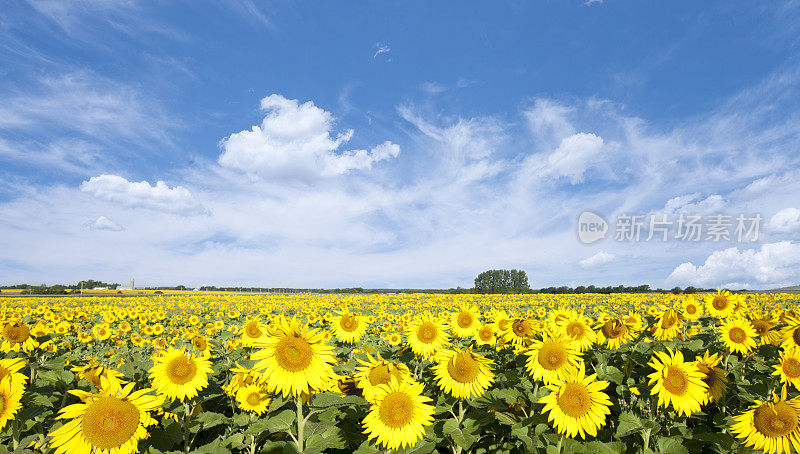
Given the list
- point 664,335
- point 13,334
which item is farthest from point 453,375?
point 13,334

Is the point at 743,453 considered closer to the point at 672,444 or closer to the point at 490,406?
the point at 672,444

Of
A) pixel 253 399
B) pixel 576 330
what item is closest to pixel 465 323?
pixel 576 330

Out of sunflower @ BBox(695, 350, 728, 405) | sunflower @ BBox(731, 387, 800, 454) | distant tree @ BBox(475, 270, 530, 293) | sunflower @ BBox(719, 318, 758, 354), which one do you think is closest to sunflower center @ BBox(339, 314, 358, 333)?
sunflower @ BBox(695, 350, 728, 405)

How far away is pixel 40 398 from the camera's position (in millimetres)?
4270

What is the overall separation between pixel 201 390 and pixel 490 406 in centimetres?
359

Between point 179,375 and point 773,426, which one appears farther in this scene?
point 179,375

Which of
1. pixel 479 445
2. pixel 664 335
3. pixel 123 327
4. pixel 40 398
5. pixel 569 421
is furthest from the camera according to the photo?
pixel 123 327

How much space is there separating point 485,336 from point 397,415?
3109 millimetres

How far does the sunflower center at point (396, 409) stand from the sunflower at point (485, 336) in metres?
2.90

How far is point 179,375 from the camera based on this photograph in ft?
14.2

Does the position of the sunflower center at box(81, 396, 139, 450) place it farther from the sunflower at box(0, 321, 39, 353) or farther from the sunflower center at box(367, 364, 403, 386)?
the sunflower at box(0, 321, 39, 353)

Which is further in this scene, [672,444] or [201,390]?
[201,390]

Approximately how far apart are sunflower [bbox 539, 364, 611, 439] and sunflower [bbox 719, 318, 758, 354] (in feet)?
12.4

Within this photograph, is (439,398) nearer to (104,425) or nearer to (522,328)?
(522,328)
